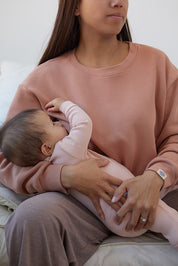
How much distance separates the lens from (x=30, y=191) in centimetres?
122

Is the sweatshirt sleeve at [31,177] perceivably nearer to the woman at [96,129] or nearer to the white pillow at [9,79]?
the woman at [96,129]

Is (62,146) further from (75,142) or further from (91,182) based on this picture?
(91,182)

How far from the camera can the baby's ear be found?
1192 mm

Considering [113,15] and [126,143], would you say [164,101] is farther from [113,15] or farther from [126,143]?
[113,15]

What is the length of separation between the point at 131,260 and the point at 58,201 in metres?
0.31

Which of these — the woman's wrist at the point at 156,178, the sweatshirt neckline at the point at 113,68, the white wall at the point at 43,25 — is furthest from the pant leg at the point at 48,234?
the white wall at the point at 43,25

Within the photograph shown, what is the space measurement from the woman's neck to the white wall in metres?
0.82

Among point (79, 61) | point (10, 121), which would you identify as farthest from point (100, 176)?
point (79, 61)

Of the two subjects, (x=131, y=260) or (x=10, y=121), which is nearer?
(x=131, y=260)

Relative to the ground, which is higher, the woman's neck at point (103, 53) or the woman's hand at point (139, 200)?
the woman's neck at point (103, 53)

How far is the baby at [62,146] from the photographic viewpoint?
44.5 inches

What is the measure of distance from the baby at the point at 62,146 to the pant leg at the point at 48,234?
A: 0.10m

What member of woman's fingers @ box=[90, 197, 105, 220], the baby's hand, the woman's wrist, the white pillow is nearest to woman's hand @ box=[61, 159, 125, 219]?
woman's fingers @ box=[90, 197, 105, 220]

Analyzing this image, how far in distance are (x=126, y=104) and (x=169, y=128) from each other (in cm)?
19
